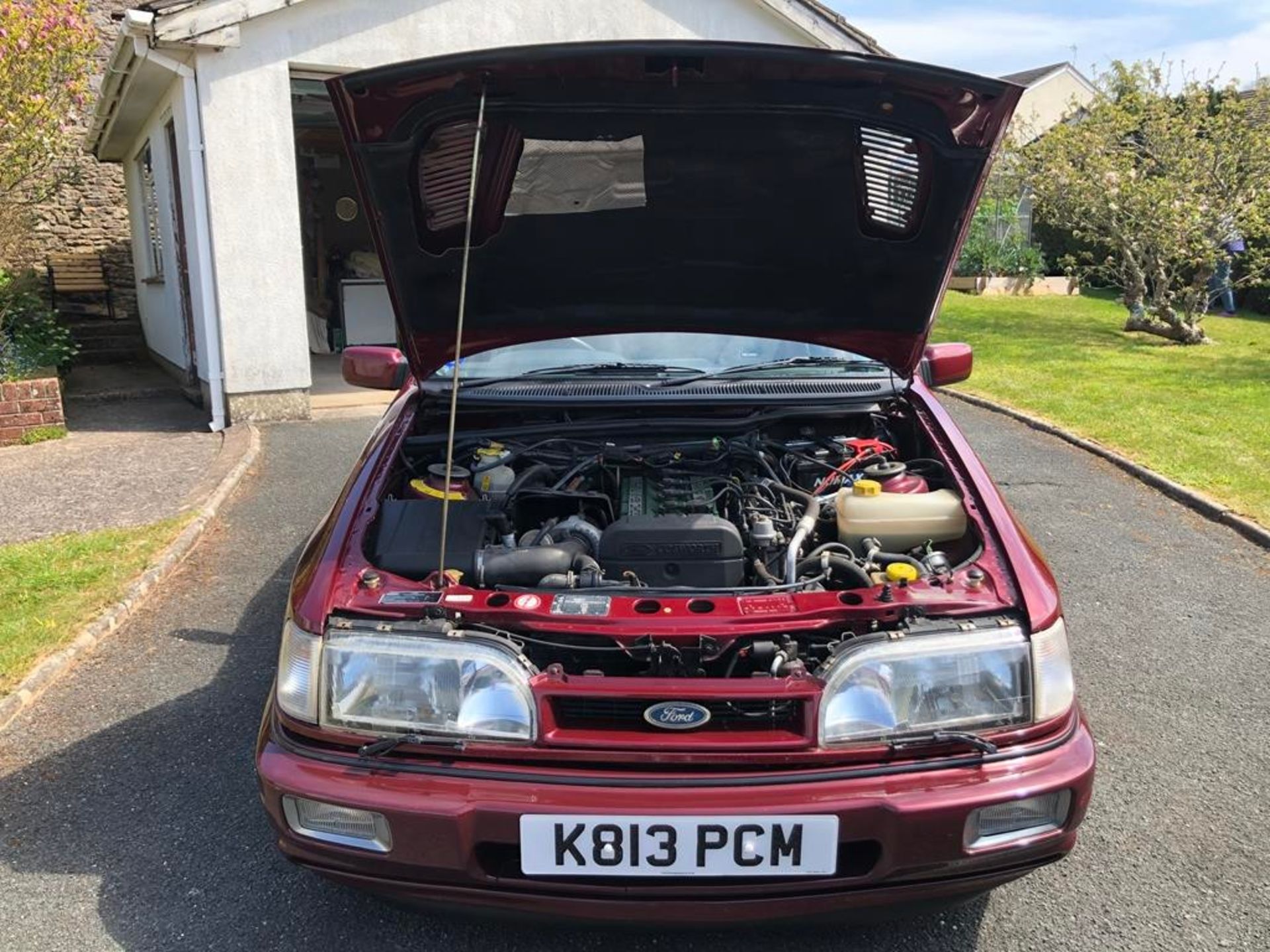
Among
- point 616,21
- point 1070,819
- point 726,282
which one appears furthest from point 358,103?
point 616,21

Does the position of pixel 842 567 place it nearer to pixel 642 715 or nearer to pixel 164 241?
pixel 642 715

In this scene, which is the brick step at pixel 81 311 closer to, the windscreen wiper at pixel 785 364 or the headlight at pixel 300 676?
the windscreen wiper at pixel 785 364

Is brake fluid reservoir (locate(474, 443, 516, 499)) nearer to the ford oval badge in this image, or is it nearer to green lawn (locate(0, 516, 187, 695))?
the ford oval badge

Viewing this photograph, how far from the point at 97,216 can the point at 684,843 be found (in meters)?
17.4

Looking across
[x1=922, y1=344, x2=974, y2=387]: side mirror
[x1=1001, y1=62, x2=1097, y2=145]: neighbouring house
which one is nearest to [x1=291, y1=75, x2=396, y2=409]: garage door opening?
[x1=922, y1=344, x2=974, y2=387]: side mirror

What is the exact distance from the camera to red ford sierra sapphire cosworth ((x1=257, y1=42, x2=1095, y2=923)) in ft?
6.27

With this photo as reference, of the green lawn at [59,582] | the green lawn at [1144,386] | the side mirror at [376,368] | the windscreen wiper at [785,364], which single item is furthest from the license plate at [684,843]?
the green lawn at [1144,386]

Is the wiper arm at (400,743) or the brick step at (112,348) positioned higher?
the wiper arm at (400,743)

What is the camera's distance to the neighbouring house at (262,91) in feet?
24.7

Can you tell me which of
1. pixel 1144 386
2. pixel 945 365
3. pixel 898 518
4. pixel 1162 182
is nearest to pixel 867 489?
pixel 898 518

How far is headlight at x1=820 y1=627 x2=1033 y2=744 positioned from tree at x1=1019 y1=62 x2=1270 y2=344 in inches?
470

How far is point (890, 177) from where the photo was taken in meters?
2.76

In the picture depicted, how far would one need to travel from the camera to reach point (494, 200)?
9.52 feet

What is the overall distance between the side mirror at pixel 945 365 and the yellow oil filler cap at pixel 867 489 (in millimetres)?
1013
